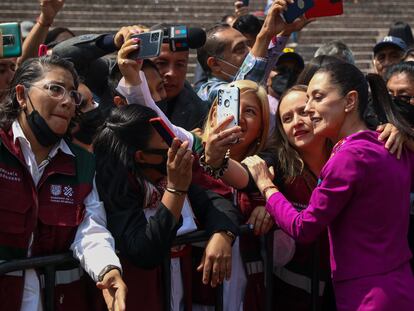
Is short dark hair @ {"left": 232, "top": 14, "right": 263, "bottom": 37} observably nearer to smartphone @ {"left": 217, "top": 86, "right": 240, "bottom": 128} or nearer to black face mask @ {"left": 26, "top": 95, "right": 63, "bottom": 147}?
smartphone @ {"left": 217, "top": 86, "right": 240, "bottom": 128}

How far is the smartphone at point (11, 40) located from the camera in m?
3.66

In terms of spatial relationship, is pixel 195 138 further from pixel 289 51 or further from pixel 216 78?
pixel 289 51

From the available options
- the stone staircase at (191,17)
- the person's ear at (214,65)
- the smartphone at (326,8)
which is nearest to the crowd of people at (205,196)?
the smartphone at (326,8)

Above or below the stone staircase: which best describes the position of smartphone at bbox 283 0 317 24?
below

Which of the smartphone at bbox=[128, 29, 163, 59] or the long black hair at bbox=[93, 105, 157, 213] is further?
the smartphone at bbox=[128, 29, 163, 59]

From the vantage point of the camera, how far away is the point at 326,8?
16.2 feet

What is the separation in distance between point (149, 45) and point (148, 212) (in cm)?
79

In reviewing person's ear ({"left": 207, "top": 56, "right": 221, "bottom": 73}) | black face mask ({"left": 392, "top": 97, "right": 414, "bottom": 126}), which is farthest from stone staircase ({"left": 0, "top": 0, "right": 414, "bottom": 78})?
black face mask ({"left": 392, "top": 97, "right": 414, "bottom": 126})

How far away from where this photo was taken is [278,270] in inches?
163

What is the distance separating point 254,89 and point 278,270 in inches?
36.9

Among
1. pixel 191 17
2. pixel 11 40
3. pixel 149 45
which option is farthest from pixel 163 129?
pixel 191 17

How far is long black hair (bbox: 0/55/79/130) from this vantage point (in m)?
3.59

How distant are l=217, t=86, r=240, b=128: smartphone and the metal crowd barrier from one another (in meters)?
0.55

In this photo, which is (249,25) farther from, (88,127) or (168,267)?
(168,267)
